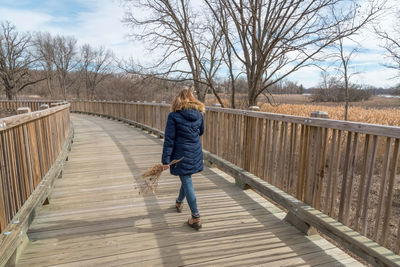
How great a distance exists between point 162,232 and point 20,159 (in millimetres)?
1724

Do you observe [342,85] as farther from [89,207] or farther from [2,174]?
[2,174]

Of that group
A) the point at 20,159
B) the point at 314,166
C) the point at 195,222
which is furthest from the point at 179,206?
the point at 20,159

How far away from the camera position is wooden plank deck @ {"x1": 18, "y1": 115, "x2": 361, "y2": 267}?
2.52m

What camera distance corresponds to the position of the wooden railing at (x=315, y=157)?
7.12 ft

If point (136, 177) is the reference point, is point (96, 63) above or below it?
above

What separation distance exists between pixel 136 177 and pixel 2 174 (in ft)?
9.21

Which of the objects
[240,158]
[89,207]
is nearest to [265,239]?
[240,158]

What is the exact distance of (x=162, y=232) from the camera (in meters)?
2.99

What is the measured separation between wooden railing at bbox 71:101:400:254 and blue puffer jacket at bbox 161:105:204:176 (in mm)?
1132

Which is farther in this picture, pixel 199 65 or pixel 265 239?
pixel 199 65

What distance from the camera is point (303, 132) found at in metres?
3.06

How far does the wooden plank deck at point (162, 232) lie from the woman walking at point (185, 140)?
39cm

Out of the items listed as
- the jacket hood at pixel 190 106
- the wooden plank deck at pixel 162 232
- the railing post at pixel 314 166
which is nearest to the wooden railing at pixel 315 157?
the railing post at pixel 314 166

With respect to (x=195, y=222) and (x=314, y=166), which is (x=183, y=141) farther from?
(x=314, y=166)
